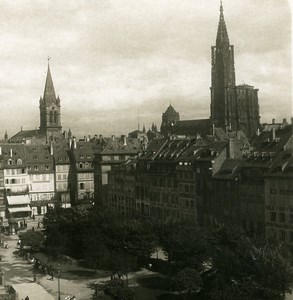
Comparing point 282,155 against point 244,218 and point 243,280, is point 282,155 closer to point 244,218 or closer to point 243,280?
point 244,218

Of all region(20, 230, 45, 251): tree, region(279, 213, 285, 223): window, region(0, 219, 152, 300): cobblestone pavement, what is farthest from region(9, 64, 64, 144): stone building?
region(279, 213, 285, 223): window

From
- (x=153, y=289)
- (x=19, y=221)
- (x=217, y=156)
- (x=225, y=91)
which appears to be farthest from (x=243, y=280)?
(x=225, y=91)

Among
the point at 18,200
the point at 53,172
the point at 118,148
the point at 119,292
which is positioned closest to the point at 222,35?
the point at 118,148

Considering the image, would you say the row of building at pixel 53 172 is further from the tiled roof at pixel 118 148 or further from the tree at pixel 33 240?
the tree at pixel 33 240

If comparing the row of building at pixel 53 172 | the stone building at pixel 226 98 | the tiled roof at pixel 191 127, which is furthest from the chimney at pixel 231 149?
the stone building at pixel 226 98

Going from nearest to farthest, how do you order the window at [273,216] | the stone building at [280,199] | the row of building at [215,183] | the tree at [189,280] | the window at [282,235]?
the tree at [189,280] < the stone building at [280,199] < the window at [282,235] < the window at [273,216] < the row of building at [215,183]

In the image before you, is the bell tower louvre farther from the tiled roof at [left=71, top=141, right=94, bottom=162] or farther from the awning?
the awning
